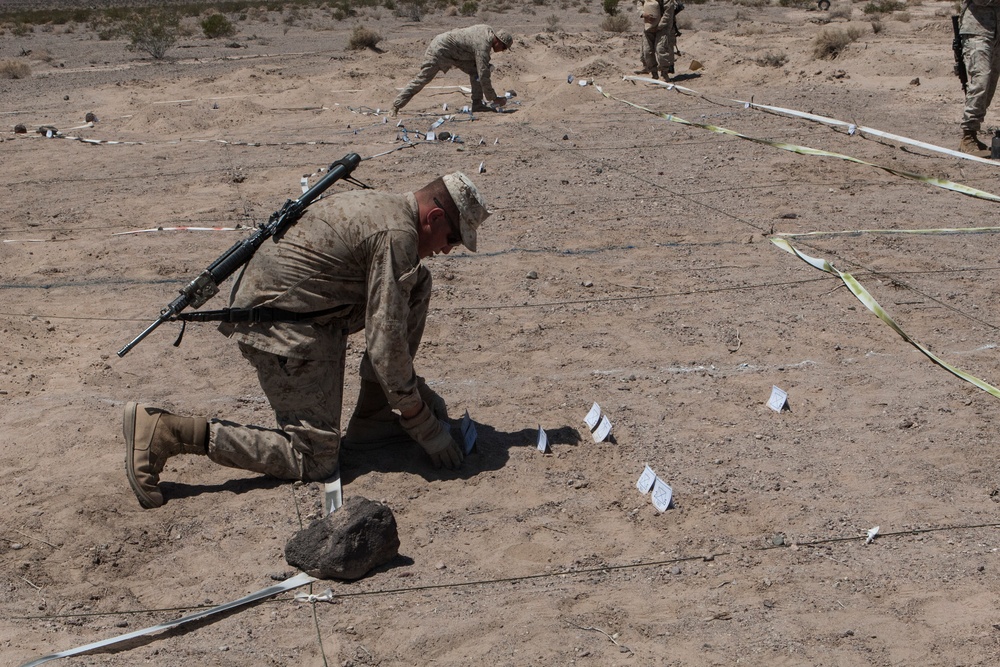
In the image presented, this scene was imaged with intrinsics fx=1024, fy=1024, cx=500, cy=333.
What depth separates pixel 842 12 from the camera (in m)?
25.0

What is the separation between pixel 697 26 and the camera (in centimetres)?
2512

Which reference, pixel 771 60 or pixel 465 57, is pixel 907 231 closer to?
pixel 465 57

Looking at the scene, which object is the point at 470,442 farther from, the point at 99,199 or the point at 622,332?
the point at 99,199

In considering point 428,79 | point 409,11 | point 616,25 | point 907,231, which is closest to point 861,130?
point 907,231

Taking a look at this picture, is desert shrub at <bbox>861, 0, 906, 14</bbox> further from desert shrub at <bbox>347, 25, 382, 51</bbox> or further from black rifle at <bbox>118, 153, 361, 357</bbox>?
black rifle at <bbox>118, 153, 361, 357</bbox>

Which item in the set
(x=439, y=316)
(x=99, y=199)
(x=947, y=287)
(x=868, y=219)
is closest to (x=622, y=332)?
(x=439, y=316)

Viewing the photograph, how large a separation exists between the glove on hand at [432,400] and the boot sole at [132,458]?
3.86ft

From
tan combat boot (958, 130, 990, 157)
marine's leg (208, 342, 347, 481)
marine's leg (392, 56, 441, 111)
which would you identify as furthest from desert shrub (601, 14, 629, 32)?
marine's leg (208, 342, 347, 481)

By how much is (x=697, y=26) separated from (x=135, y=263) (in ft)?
67.9

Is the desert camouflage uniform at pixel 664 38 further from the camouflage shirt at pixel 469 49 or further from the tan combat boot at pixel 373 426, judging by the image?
the tan combat boot at pixel 373 426

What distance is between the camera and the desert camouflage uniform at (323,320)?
12.8 feet

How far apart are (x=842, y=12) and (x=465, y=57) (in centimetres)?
1551

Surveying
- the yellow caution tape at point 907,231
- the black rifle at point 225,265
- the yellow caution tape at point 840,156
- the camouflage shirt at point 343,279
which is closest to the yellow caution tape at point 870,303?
the yellow caution tape at point 907,231

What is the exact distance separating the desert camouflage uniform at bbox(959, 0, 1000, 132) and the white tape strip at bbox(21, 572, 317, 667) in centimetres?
794
